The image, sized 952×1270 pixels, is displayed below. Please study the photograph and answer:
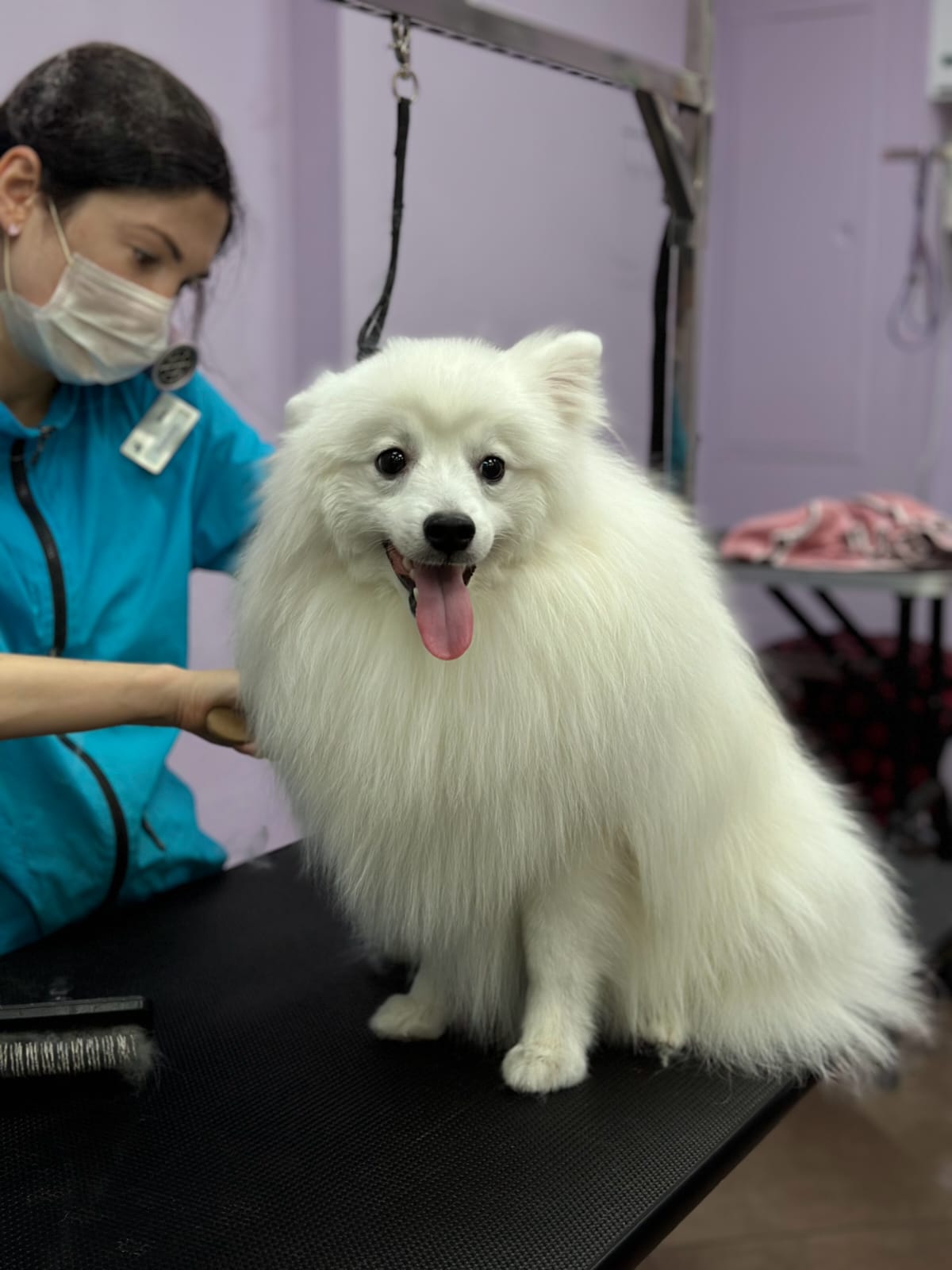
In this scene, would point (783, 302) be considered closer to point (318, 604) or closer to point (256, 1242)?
point (318, 604)

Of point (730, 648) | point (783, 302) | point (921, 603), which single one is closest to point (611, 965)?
point (730, 648)

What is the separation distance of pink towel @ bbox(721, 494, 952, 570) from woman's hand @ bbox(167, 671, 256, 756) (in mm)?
2147

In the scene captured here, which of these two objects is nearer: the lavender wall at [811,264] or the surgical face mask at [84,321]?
the surgical face mask at [84,321]

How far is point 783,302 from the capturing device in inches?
162

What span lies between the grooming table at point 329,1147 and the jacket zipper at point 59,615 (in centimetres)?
19

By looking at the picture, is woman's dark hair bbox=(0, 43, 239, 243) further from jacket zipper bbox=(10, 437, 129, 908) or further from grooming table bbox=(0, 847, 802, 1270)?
grooming table bbox=(0, 847, 802, 1270)

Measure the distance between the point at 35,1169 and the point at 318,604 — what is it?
0.53 m

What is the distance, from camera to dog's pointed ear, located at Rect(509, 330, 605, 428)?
1057mm

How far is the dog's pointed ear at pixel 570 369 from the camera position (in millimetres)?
1057

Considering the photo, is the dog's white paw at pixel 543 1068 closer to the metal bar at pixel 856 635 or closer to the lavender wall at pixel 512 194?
the lavender wall at pixel 512 194

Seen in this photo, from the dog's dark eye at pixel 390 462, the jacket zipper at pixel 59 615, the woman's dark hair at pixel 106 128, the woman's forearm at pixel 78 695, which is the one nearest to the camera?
the dog's dark eye at pixel 390 462

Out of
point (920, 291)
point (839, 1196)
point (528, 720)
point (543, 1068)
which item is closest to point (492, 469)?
point (528, 720)

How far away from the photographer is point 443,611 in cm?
99

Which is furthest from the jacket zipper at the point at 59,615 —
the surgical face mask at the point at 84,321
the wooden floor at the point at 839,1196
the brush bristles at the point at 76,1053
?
the wooden floor at the point at 839,1196
